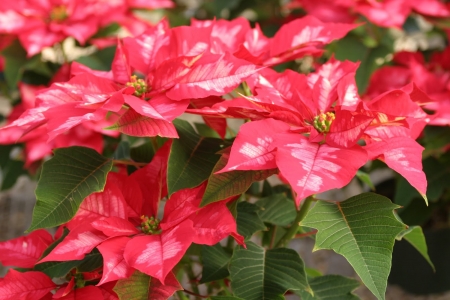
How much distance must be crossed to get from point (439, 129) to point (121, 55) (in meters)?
0.49

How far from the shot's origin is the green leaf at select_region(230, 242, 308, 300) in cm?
45

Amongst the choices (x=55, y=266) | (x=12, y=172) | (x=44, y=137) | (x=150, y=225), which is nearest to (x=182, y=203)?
(x=150, y=225)

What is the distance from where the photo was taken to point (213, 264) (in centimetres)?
50

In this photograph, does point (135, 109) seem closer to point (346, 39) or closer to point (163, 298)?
point (163, 298)

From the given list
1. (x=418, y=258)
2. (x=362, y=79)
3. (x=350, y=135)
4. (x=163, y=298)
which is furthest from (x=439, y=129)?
(x=163, y=298)

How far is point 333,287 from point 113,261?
9.3 inches

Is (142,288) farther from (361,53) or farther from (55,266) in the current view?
(361,53)

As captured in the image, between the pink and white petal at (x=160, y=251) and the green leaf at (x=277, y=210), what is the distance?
0.53ft

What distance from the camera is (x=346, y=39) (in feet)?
3.09

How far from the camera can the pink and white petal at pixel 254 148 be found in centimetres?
38

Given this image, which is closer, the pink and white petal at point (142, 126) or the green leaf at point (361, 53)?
the pink and white petal at point (142, 126)

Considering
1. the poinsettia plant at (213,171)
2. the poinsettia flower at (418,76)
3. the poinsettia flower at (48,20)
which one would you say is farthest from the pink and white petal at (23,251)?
the poinsettia flower at (418,76)

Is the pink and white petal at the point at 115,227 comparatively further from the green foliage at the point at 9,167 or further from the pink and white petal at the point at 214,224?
the green foliage at the point at 9,167

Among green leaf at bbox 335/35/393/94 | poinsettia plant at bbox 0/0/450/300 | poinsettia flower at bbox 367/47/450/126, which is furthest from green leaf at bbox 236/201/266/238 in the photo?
green leaf at bbox 335/35/393/94
